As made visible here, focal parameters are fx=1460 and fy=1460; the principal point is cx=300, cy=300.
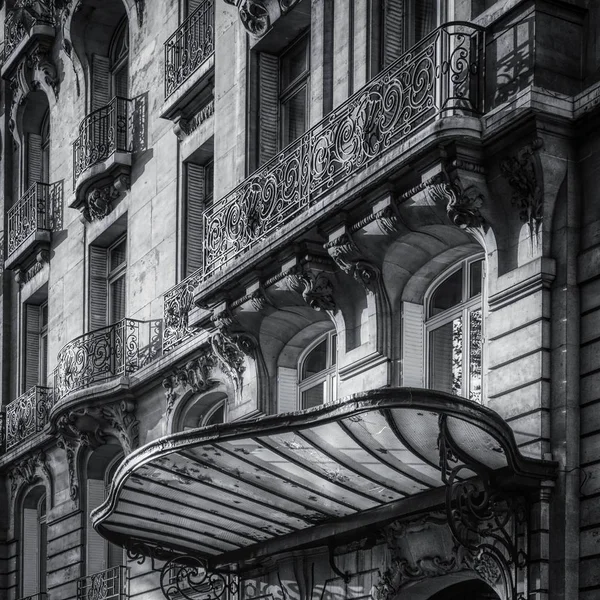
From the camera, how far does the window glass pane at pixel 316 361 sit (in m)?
19.8

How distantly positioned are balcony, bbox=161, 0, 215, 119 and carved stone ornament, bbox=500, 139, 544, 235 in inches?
355

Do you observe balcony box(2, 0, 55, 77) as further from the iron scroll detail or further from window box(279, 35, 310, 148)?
the iron scroll detail

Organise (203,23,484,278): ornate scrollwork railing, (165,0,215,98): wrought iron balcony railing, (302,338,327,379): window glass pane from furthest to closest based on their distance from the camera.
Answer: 1. (165,0,215,98): wrought iron balcony railing
2. (302,338,327,379): window glass pane
3. (203,23,484,278): ornate scrollwork railing

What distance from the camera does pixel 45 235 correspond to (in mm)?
29250

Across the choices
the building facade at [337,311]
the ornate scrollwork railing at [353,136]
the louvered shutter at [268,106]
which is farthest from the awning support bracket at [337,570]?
the louvered shutter at [268,106]

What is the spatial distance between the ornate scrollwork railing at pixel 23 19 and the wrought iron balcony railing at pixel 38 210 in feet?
11.7

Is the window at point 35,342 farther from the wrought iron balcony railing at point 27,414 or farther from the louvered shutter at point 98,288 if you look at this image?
the louvered shutter at point 98,288

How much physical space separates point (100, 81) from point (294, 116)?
863cm

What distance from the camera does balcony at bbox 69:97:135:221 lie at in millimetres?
25845

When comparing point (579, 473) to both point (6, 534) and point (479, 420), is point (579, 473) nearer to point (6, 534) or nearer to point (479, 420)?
point (479, 420)

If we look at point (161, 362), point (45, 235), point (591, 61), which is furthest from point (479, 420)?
point (45, 235)

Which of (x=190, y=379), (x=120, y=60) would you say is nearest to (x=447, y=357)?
(x=190, y=379)

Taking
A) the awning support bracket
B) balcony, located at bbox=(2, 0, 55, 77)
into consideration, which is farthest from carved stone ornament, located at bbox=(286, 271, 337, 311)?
balcony, located at bbox=(2, 0, 55, 77)

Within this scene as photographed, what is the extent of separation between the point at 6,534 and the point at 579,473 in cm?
1839
